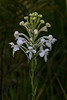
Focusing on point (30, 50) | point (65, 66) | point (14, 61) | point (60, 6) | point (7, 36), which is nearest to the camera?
point (30, 50)

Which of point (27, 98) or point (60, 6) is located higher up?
point (60, 6)

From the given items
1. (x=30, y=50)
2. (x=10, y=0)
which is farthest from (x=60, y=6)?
(x=30, y=50)

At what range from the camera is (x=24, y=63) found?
2.69m

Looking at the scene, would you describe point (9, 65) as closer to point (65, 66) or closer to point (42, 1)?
point (65, 66)

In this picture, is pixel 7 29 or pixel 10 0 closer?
pixel 7 29

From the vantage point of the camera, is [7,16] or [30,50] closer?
[30,50]

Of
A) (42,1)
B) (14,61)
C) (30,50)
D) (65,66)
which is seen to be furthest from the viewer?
(42,1)

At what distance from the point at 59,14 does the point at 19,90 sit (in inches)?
57.7

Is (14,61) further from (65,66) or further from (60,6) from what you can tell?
(60,6)

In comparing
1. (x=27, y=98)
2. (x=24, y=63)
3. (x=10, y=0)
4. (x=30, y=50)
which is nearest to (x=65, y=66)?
(x=24, y=63)

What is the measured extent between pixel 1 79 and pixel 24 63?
443mm

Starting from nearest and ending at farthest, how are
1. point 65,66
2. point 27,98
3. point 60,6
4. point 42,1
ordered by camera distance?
point 27,98 → point 65,66 → point 42,1 → point 60,6

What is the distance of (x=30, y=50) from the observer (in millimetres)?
1280

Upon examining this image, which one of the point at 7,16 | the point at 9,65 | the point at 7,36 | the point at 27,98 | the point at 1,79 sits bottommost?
the point at 27,98
